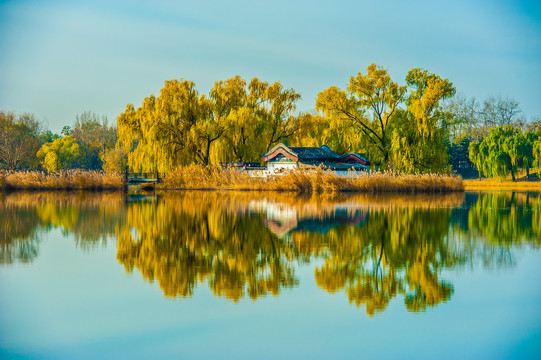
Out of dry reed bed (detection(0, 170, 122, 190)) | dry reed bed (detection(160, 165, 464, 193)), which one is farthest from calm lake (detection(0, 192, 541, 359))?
dry reed bed (detection(0, 170, 122, 190))

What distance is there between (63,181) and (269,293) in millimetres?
32643

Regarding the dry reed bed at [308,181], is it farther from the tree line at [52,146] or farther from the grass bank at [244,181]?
the tree line at [52,146]

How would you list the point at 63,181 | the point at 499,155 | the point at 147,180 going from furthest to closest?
the point at 499,155
the point at 147,180
the point at 63,181

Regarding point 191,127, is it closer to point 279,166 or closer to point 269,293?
point 279,166

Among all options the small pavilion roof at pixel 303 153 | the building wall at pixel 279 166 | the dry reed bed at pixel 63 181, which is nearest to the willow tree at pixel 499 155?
the small pavilion roof at pixel 303 153

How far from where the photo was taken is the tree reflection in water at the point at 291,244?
8086 millimetres

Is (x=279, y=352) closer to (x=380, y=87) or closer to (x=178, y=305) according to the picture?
(x=178, y=305)

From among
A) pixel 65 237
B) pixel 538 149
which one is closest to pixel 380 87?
pixel 538 149

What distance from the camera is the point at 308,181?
117ft

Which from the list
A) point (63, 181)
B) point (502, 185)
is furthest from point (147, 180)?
point (502, 185)

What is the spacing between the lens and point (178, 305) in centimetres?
703

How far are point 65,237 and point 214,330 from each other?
8.29 metres

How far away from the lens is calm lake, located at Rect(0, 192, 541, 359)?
19.0 ft

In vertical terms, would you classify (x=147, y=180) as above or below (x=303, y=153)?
below
